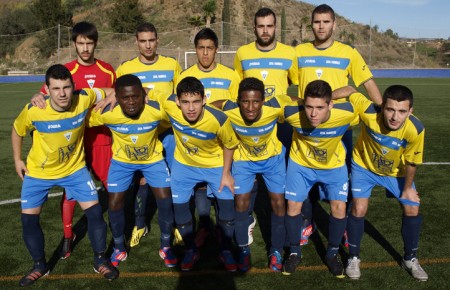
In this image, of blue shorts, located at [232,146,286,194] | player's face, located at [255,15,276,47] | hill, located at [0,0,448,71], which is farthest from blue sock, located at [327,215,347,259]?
hill, located at [0,0,448,71]

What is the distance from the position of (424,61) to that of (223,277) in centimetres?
4562

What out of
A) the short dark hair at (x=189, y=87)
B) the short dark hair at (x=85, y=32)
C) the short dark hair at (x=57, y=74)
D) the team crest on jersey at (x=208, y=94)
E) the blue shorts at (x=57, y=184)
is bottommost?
the blue shorts at (x=57, y=184)

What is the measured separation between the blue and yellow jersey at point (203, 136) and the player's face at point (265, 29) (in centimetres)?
114

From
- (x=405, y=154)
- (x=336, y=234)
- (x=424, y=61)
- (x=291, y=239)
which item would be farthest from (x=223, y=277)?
(x=424, y=61)

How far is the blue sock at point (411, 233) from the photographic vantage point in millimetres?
3613

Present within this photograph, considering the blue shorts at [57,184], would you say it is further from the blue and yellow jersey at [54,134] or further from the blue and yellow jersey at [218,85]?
the blue and yellow jersey at [218,85]

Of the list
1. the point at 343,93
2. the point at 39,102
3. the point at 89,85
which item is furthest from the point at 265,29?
the point at 39,102

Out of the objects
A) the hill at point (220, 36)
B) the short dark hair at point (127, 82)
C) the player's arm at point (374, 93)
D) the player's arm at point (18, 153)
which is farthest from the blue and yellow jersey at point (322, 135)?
the hill at point (220, 36)

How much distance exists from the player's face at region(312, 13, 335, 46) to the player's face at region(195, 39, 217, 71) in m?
1.06

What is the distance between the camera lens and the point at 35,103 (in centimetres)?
349

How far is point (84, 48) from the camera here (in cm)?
412

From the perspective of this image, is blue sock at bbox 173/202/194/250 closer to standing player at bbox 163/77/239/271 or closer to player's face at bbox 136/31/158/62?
standing player at bbox 163/77/239/271

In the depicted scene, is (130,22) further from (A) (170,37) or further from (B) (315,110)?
(B) (315,110)

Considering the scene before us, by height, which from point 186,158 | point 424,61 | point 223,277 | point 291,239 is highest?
point 424,61
